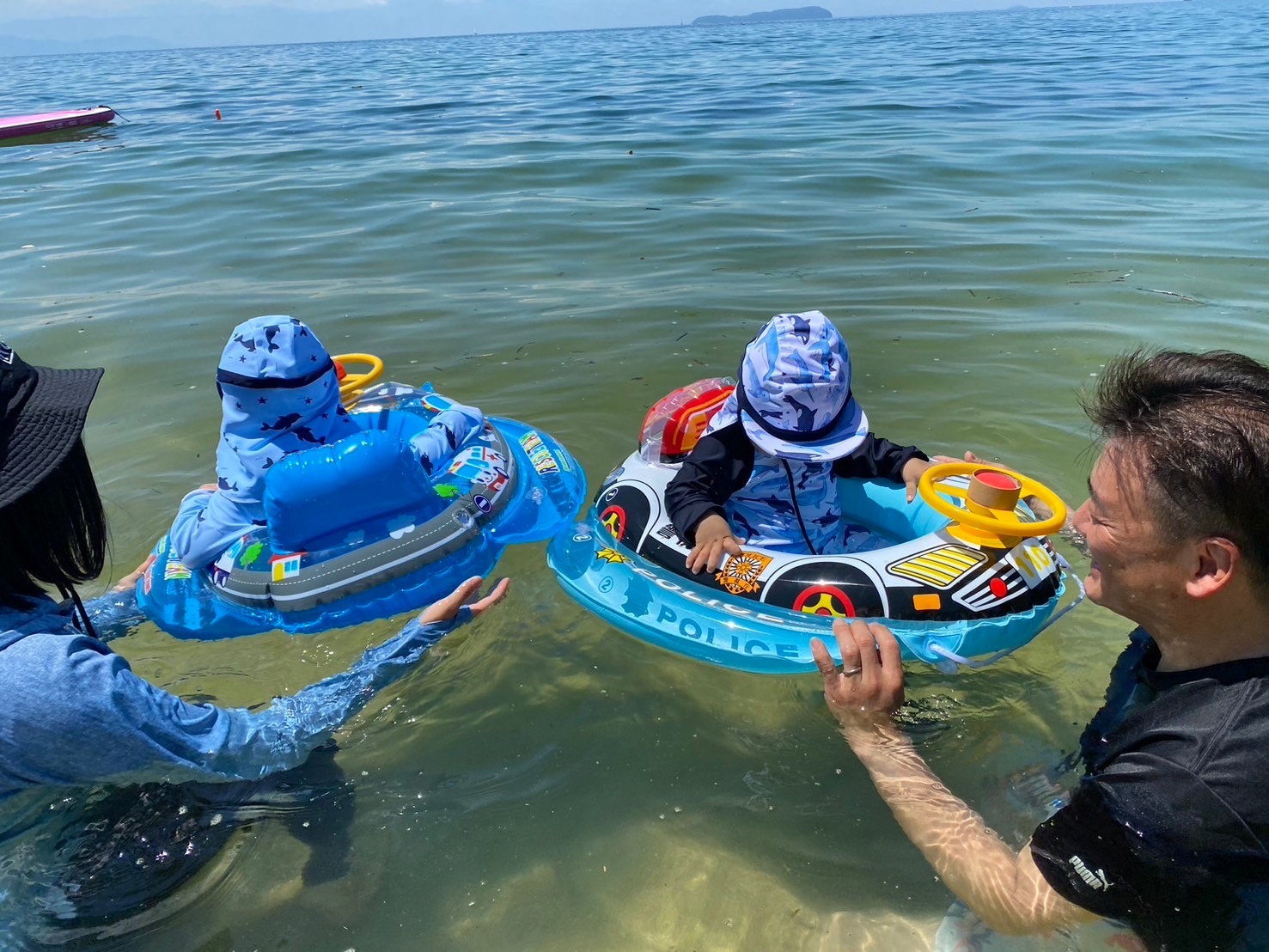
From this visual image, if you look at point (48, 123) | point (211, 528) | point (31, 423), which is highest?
point (31, 423)

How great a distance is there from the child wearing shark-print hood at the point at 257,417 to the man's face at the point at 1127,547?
117 inches

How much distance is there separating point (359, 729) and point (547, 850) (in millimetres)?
892

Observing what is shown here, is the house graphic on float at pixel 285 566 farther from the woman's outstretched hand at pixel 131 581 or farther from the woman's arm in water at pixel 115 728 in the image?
the woman's arm in water at pixel 115 728

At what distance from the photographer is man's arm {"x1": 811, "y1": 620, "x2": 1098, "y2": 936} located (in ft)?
6.98

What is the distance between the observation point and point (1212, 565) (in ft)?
6.05

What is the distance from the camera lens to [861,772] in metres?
3.06

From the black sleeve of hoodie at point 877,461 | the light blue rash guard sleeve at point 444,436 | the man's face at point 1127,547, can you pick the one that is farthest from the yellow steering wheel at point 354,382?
the man's face at point 1127,547

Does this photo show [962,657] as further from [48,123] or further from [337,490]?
[48,123]

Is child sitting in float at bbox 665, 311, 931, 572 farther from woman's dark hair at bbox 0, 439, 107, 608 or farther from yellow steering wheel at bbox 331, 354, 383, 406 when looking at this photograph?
woman's dark hair at bbox 0, 439, 107, 608

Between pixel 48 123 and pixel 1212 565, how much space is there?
21.5m

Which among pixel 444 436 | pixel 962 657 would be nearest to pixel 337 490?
pixel 444 436

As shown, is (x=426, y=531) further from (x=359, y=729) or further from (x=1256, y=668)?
(x=1256, y=668)

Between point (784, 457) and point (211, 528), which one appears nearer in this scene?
point (784, 457)

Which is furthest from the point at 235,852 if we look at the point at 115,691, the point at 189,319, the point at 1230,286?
the point at 1230,286
